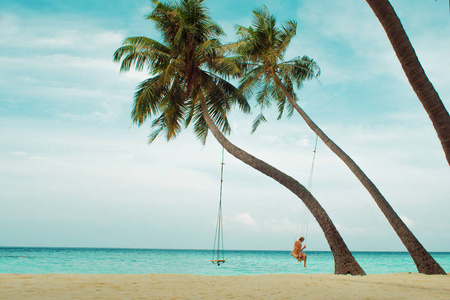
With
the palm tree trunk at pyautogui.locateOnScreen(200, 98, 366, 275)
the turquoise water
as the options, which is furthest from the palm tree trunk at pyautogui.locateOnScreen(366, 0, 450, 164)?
the turquoise water

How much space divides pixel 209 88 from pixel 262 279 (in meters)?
7.86

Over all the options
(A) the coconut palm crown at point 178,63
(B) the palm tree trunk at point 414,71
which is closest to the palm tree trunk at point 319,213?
(A) the coconut palm crown at point 178,63

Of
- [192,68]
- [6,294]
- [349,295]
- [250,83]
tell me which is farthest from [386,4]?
[250,83]

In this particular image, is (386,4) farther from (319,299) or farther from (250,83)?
(250,83)

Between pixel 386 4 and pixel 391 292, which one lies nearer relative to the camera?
pixel 386 4

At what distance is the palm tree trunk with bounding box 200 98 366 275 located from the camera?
9.65 meters

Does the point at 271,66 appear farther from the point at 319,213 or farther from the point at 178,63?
the point at 319,213

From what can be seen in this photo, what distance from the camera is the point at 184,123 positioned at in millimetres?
14688

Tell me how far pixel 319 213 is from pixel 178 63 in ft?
22.5

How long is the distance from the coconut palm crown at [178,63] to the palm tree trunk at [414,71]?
7.16m

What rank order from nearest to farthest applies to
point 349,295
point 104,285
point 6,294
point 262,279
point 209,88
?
point 6,294
point 349,295
point 104,285
point 262,279
point 209,88

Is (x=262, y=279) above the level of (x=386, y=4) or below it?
below

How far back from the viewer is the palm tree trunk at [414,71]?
5.06 meters

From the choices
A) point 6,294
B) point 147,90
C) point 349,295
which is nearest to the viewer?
point 6,294
